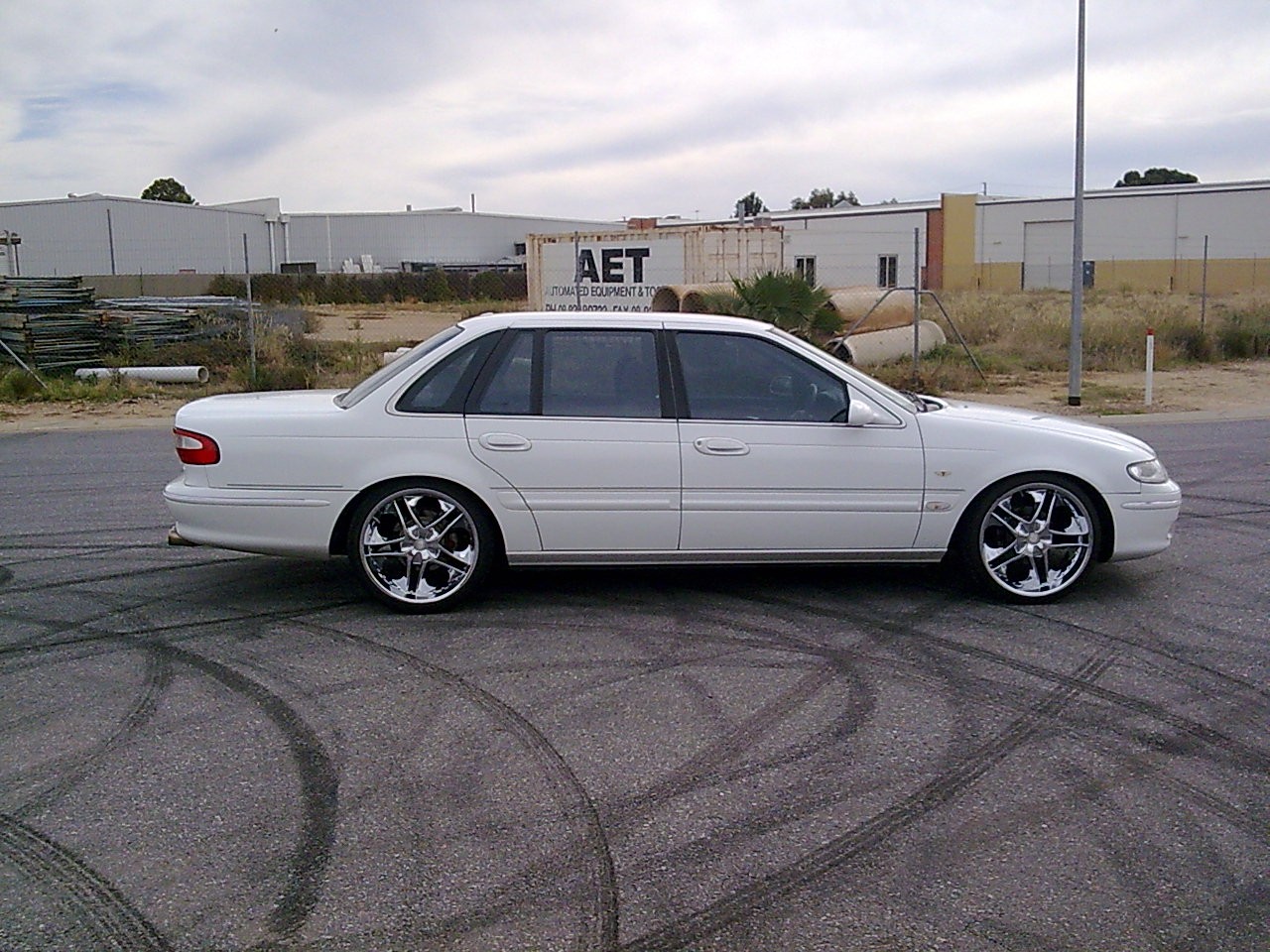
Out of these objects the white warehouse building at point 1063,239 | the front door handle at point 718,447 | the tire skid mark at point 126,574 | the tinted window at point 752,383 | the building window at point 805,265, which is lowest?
the tire skid mark at point 126,574

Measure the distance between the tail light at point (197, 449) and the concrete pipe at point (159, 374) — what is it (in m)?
14.4

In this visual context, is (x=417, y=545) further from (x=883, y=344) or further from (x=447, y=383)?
(x=883, y=344)

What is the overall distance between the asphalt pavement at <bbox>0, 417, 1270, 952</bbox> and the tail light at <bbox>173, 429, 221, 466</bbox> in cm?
81

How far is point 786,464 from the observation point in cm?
659

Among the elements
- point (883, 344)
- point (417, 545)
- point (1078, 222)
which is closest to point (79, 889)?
point (417, 545)

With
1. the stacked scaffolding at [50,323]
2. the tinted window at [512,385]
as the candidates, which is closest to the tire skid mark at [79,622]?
the tinted window at [512,385]

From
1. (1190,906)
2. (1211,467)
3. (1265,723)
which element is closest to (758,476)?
(1265,723)

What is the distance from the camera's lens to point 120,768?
4668 millimetres

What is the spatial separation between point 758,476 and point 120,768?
3305 millimetres

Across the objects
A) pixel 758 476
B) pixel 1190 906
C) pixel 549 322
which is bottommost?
pixel 1190 906

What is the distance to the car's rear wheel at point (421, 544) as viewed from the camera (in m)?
6.53

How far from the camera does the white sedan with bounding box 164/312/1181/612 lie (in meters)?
6.54

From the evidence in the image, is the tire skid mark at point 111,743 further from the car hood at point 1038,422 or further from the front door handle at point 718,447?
the car hood at point 1038,422

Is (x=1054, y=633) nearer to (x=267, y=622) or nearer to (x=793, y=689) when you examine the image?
(x=793, y=689)
